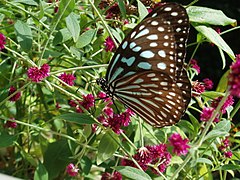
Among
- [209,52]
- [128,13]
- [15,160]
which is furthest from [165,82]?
[209,52]

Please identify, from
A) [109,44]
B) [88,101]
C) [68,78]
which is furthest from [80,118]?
[109,44]

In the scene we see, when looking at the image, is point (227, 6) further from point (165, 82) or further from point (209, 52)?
point (165, 82)

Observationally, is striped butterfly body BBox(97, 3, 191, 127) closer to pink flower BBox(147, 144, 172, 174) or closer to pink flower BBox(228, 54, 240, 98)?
pink flower BBox(147, 144, 172, 174)

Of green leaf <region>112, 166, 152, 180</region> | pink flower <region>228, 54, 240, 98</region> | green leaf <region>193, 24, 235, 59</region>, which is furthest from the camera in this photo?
green leaf <region>193, 24, 235, 59</region>

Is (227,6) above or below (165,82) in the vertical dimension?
below

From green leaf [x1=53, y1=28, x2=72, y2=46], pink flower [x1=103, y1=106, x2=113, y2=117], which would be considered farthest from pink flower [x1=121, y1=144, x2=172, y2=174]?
green leaf [x1=53, y1=28, x2=72, y2=46]

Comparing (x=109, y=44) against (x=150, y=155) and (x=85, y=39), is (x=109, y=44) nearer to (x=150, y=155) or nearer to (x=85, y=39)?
(x=85, y=39)
